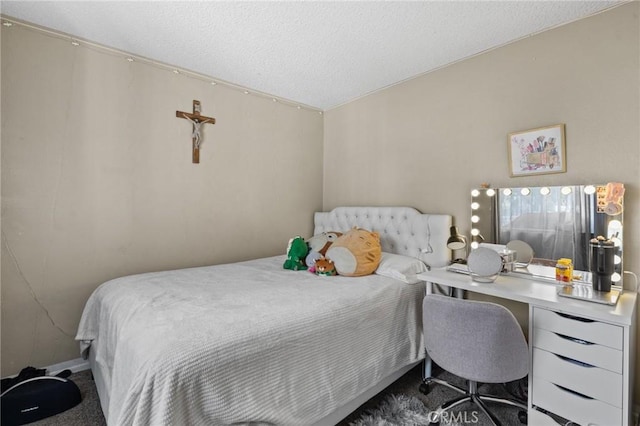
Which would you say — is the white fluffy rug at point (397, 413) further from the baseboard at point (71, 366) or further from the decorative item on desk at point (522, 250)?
the baseboard at point (71, 366)

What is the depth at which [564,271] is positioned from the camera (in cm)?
172

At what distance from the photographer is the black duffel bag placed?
1.62m

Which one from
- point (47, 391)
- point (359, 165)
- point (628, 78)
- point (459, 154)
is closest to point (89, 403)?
point (47, 391)

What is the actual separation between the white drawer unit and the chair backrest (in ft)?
0.41

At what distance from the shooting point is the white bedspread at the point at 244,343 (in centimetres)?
108

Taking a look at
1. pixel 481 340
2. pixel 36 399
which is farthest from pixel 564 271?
pixel 36 399

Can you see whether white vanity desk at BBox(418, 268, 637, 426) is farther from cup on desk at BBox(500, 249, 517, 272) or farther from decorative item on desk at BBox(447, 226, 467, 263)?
decorative item on desk at BBox(447, 226, 467, 263)

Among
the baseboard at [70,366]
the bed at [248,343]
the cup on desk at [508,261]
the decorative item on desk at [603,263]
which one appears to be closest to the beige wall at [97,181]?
the baseboard at [70,366]

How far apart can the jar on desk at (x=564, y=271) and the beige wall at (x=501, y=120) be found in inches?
12.1

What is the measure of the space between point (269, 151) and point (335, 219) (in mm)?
1090

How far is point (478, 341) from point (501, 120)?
1644 mm

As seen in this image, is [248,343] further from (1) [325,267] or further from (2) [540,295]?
(2) [540,295]

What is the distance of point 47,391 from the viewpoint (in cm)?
172

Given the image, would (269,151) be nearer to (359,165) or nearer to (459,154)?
(359,165)
